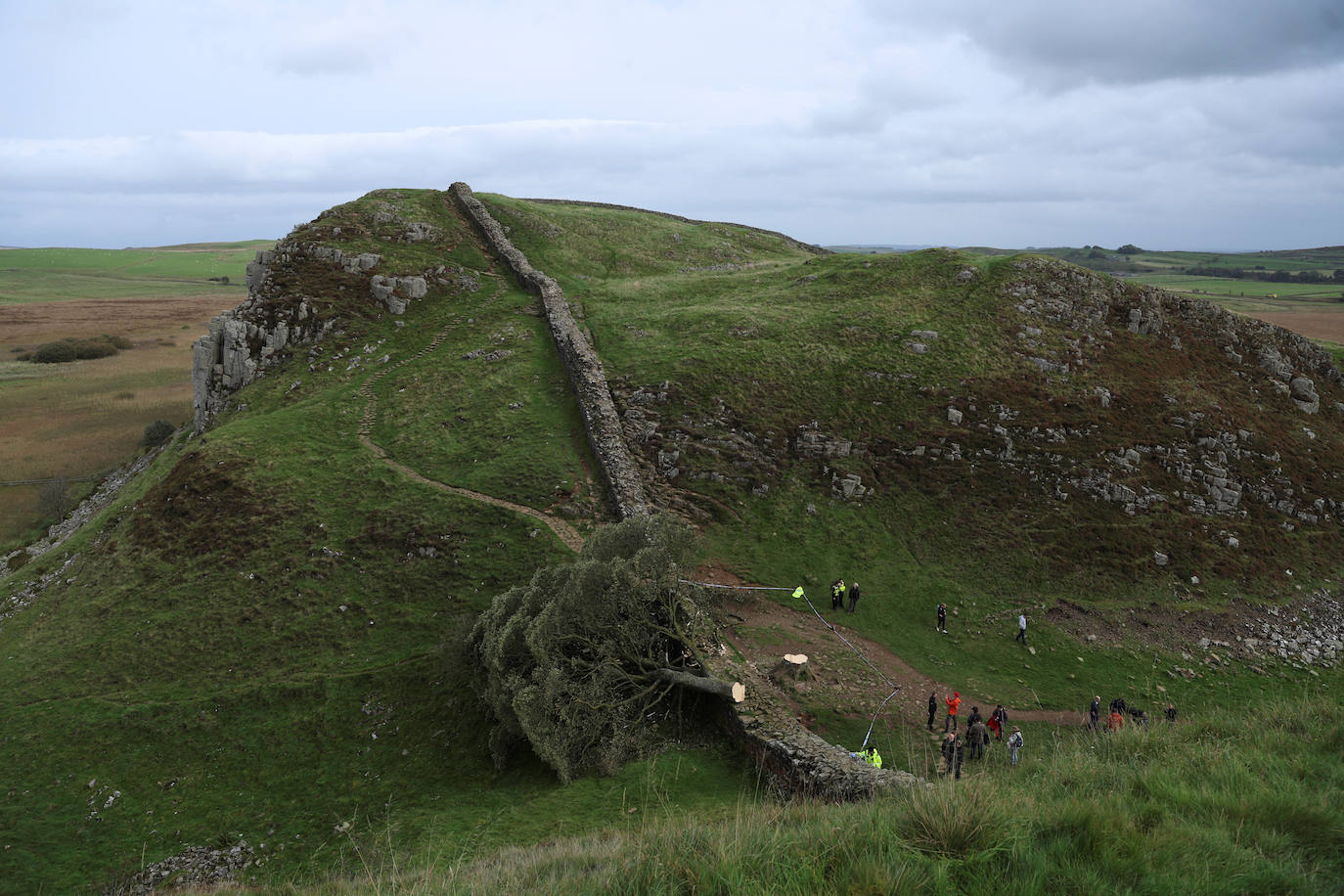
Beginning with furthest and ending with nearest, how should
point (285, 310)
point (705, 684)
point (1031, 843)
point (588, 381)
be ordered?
point (285, 310), point (588, 381), point (705, 684), point (1031, 843)

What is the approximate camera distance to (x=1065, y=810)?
23.1 ft

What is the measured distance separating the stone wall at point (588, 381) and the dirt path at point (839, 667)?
6.28m

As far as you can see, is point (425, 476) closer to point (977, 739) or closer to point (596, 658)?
point (596, 658)

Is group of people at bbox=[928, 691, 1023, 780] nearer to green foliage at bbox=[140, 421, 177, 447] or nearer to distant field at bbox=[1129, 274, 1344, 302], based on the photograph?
green foliage at bbox=[140, 421, 177, 447]

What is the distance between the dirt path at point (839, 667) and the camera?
867 inches

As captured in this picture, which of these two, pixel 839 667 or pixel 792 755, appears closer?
pixel 792 755

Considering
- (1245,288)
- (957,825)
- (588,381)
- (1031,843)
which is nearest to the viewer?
(1031,843)

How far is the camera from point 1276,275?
580 ft

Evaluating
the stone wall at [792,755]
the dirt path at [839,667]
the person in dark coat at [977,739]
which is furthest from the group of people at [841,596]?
the stone wall at [792,755]

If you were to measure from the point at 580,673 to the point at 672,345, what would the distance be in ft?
88.4

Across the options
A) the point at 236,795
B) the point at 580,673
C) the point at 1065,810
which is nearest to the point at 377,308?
the point at 236,795

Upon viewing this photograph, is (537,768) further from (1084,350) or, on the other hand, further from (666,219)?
(666,219)

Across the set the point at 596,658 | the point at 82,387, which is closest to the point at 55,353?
the point at 82,387

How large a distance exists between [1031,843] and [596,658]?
13.8 meters
